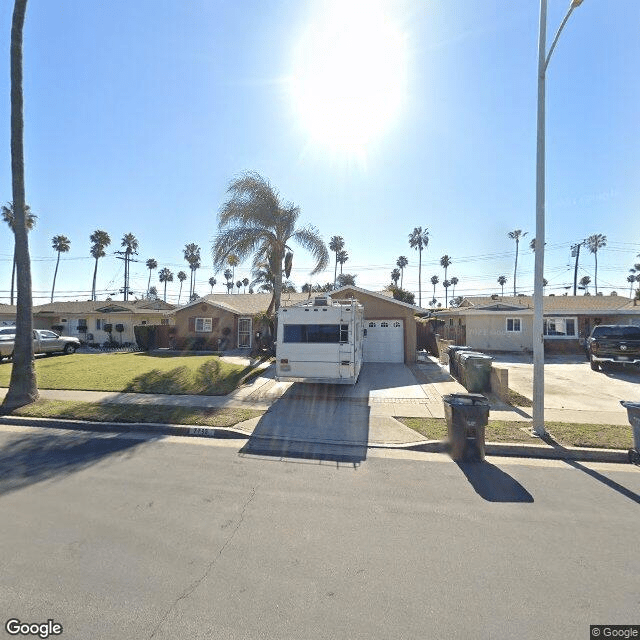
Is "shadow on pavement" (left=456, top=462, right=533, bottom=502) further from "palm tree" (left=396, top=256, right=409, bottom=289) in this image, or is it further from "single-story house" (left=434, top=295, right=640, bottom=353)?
"palm tree" (left=396, top=256, right=409, bottom=289)

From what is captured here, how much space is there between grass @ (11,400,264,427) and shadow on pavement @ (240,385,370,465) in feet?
2.75

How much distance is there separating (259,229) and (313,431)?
1355 cm

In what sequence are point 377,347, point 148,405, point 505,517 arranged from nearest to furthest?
1. point 505,517
2. point 148,405
3. point 377,347

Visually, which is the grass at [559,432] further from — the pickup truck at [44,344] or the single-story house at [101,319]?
the single-story house at [101,319]

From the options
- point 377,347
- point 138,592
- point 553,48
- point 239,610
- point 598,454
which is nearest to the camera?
point 239,610

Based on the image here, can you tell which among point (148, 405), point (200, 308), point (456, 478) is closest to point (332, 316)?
point (148, 405)

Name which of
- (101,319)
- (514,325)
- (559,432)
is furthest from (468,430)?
(101,319)

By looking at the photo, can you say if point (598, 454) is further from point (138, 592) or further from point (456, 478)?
point (138, 592)

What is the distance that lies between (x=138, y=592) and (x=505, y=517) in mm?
4005

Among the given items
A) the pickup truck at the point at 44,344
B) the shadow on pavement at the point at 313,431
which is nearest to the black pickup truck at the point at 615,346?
the shadow on pavement at the point at 313,431

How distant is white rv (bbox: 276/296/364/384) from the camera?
10914mm

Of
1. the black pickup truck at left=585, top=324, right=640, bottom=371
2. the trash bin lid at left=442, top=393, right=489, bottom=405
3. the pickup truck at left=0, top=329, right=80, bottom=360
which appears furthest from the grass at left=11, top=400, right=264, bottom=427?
the black pickup truck at left=585, top=324, right=640, bottom=371

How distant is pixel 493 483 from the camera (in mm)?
5238

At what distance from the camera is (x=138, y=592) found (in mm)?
3014
